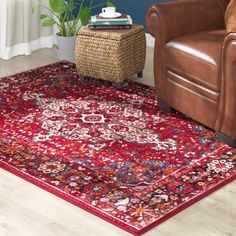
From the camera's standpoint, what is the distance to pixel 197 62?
11.8ft

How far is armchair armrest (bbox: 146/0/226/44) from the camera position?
3.88 meters

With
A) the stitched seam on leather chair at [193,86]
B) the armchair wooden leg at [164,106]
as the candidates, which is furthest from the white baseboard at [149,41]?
the stitched seam on leather chair at [193,86]

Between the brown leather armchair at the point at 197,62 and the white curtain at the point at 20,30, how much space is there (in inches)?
58.6

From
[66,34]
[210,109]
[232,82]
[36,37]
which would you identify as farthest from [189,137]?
[36,37]

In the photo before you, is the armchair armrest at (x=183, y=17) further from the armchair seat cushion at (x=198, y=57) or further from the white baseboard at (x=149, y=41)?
the white baseboard at (x=149, y=41)

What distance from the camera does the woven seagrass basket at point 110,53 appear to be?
4.33 metres

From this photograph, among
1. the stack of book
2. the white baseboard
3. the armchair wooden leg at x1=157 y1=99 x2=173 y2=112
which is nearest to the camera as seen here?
the armchair wooden leg at x1=157 y1=99 x2=173 y2=112

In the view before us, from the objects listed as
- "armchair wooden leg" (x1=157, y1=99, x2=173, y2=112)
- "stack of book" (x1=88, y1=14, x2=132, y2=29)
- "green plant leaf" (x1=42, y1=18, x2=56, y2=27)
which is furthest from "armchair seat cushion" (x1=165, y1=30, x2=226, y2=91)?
"green plant leaf" (x1=42, y1=18, x2=56, y2=27)

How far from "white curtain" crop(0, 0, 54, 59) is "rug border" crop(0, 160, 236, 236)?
194 cm

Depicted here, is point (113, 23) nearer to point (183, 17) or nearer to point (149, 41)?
point (183, 17)

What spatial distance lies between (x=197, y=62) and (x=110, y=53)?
0.87m

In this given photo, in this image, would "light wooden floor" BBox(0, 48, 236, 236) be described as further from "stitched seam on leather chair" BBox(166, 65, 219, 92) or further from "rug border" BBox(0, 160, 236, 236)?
"stitched seam on leather chair" BBox(166, 65, 219, 92)

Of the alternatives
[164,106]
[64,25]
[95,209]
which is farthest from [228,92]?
[64,25]

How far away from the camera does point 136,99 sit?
13.9 feet
